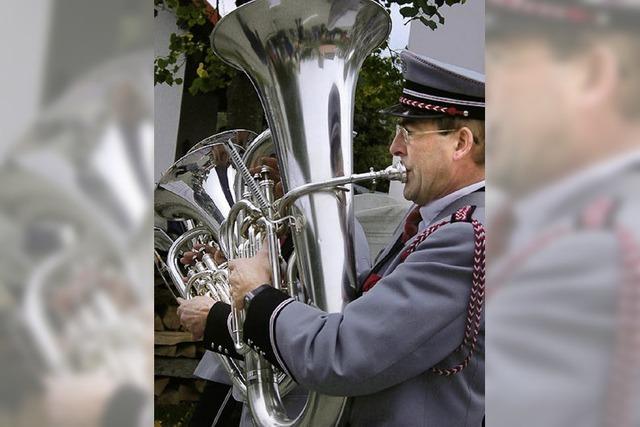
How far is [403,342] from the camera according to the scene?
1.56 meters

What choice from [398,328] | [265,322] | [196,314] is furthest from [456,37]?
[398,328]

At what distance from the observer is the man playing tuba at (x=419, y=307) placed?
1.57 m

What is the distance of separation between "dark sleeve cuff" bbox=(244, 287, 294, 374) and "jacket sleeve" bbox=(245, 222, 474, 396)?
8 cm

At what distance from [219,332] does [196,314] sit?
0.14 m

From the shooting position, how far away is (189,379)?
242 inches
